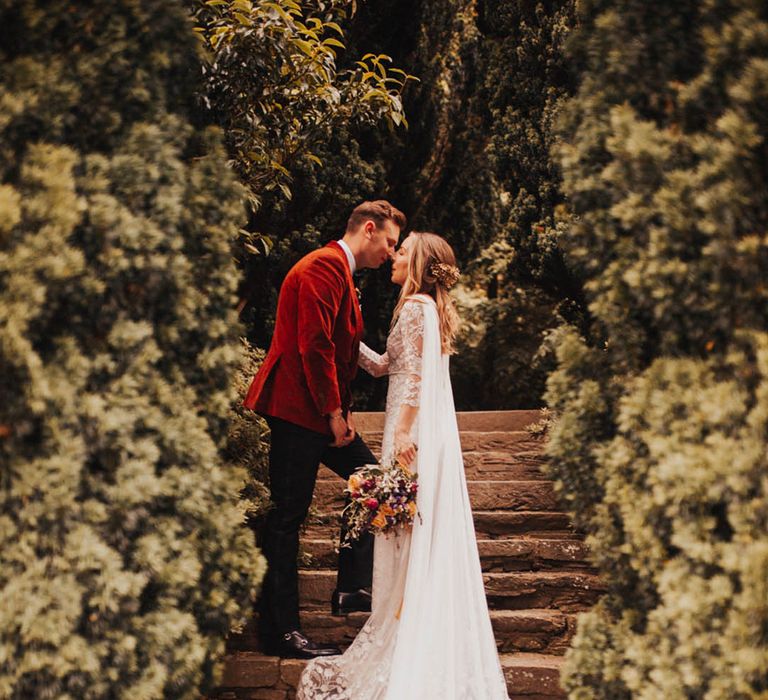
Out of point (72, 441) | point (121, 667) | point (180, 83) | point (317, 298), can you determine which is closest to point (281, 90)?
point (317, 298)

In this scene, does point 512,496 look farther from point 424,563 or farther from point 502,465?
point 424,563

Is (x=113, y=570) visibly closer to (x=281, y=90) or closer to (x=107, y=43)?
(x=107, y=43)

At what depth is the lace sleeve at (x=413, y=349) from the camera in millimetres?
4273

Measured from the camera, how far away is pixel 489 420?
26.4ft

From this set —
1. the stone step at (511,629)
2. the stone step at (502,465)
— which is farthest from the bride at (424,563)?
the stone step at (502,465)

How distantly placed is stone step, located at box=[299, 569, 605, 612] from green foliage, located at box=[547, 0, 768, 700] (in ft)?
7.83

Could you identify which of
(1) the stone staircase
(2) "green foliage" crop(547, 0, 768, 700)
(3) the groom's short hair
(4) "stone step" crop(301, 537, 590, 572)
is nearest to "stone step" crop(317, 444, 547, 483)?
(1) the stone staircase

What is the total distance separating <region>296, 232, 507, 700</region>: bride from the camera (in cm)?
380

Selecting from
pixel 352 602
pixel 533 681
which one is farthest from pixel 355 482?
pixel 533 681

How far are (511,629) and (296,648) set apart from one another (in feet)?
4.15

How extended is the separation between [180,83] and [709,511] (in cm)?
200

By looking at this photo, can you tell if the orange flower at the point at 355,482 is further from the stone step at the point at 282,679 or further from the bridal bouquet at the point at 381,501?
the stone step at the point at 282,679

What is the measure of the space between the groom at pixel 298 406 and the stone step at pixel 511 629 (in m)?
0.26

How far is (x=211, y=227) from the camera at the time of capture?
97.3 inches
